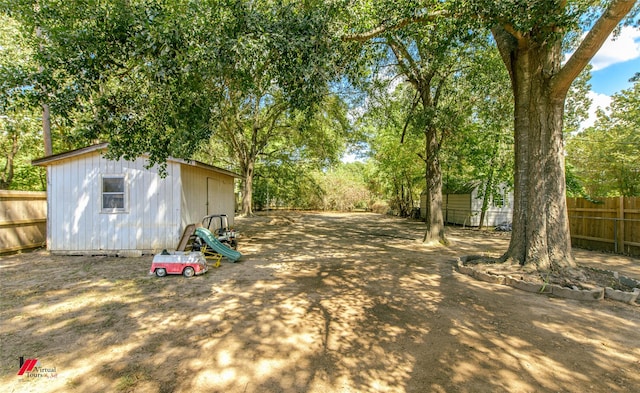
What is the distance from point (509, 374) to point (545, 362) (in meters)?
0.50

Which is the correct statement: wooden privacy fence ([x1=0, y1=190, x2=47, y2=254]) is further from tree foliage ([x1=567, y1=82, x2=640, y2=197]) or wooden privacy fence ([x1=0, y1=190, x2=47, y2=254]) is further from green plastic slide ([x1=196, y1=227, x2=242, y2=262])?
tree foliage ([x1=567, y1=82, x2=640, y2=197])

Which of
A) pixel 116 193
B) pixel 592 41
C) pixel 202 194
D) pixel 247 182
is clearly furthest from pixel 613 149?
pixel 116 193

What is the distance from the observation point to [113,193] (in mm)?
7590

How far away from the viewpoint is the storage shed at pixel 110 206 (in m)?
7.45

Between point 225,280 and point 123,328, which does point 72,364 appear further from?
point 225,280

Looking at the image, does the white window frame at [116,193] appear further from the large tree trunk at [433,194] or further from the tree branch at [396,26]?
the large tree trunk at [433,194]

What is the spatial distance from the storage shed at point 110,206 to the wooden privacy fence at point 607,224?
11608 mm

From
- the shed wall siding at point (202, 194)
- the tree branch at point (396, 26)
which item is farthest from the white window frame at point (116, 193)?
the tree branch at point (396, 26)

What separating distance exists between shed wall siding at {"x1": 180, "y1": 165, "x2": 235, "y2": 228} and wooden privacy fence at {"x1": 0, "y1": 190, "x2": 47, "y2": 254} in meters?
4.17

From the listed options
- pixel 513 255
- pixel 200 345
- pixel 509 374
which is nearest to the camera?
pixel 509 374

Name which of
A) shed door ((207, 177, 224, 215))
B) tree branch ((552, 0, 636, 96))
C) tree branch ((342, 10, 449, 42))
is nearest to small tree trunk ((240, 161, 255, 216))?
shed door ((207, 177, 224, 215))

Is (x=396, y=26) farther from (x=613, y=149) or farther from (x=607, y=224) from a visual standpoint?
(x=613, y=149)

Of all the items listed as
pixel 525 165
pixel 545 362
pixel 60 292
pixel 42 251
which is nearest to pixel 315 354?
pixel 545 362

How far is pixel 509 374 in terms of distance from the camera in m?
2.55
